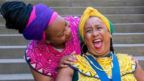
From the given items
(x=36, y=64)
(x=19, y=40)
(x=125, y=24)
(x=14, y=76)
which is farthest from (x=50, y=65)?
(x=125, y=24)

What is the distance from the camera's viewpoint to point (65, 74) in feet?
7.80

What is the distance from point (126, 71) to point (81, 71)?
0.27 meters

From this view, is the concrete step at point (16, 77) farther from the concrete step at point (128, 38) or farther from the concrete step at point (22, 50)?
the concrete step at point (128, 38)

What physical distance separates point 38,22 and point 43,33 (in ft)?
0.26

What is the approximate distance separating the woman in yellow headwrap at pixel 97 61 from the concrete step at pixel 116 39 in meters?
2.79

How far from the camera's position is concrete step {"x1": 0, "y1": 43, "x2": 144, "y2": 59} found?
4.88 meters

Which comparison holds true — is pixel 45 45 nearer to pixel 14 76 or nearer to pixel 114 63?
pixel 114 63

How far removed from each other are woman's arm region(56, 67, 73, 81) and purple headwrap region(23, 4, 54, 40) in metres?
0.24

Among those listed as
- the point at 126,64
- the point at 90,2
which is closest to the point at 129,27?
the point at 90,2

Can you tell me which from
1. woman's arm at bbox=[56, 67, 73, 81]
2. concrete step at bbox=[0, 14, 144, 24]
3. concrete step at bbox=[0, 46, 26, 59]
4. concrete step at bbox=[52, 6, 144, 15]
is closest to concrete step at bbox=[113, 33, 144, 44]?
concrete step at bbox=[0, 14, 144, 24]

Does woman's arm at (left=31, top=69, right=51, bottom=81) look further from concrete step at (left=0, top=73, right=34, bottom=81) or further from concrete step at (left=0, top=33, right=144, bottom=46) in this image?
concrete step at (left=0, top=33, right=144, bottom=46)

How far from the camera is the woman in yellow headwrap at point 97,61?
93.5 inches

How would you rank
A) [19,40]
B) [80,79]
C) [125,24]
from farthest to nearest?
1. [125,24]
2. [19,40]
3. [80,79]

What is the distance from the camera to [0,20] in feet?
19.0
